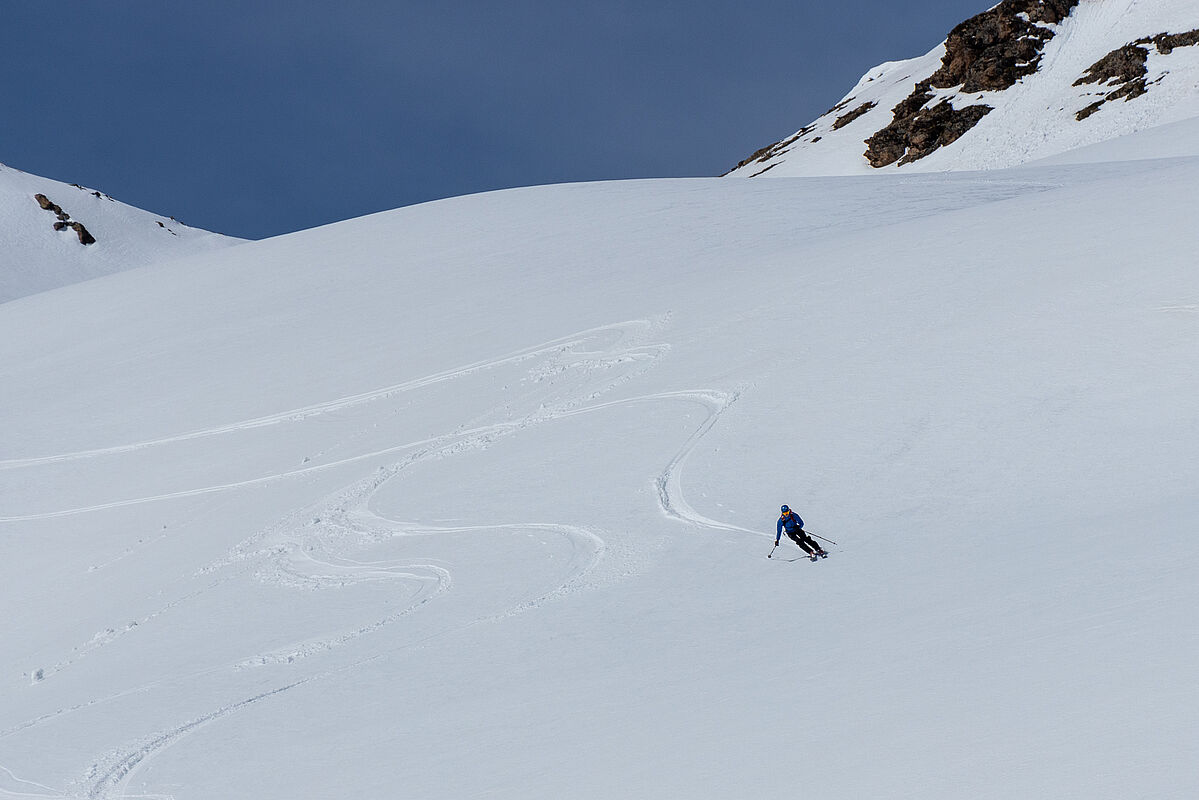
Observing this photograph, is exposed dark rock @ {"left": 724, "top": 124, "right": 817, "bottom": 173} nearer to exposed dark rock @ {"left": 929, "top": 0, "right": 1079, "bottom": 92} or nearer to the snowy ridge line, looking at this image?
exposed dark rock @ {"left": 929, "top": 0, "right": 1079, "bottom": 92}

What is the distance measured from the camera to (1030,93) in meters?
64.2

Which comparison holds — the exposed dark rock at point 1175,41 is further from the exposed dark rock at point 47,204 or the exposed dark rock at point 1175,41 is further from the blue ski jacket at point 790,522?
the exposed dark rock at point 47,204

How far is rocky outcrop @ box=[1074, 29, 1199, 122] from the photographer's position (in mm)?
56781

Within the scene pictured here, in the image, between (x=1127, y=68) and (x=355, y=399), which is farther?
(x=1127, y=68)

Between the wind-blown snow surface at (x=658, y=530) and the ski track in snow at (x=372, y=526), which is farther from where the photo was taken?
the ski track in snow at (x=372, y=526)

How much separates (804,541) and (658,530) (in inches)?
80.7

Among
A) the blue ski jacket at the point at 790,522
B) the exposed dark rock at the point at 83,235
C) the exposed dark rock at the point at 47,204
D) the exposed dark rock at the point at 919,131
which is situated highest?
the exposed dark rock at the point at 47,204

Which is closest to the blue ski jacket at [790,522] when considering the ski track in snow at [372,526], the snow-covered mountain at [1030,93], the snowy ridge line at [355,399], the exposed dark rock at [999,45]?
the ski track in snow at [372,526]

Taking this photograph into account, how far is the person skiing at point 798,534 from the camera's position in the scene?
382 inches

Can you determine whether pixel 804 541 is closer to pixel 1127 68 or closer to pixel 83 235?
pixel 1127 68

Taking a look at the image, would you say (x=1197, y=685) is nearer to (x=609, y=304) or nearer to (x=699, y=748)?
(x=699, y=748)

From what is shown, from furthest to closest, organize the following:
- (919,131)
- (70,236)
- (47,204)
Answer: (47,204), (70,236), (919,131)

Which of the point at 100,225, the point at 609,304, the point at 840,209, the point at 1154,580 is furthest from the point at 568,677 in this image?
the point at 100,225

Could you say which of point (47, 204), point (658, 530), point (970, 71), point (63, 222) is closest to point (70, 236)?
point (63, 222)
